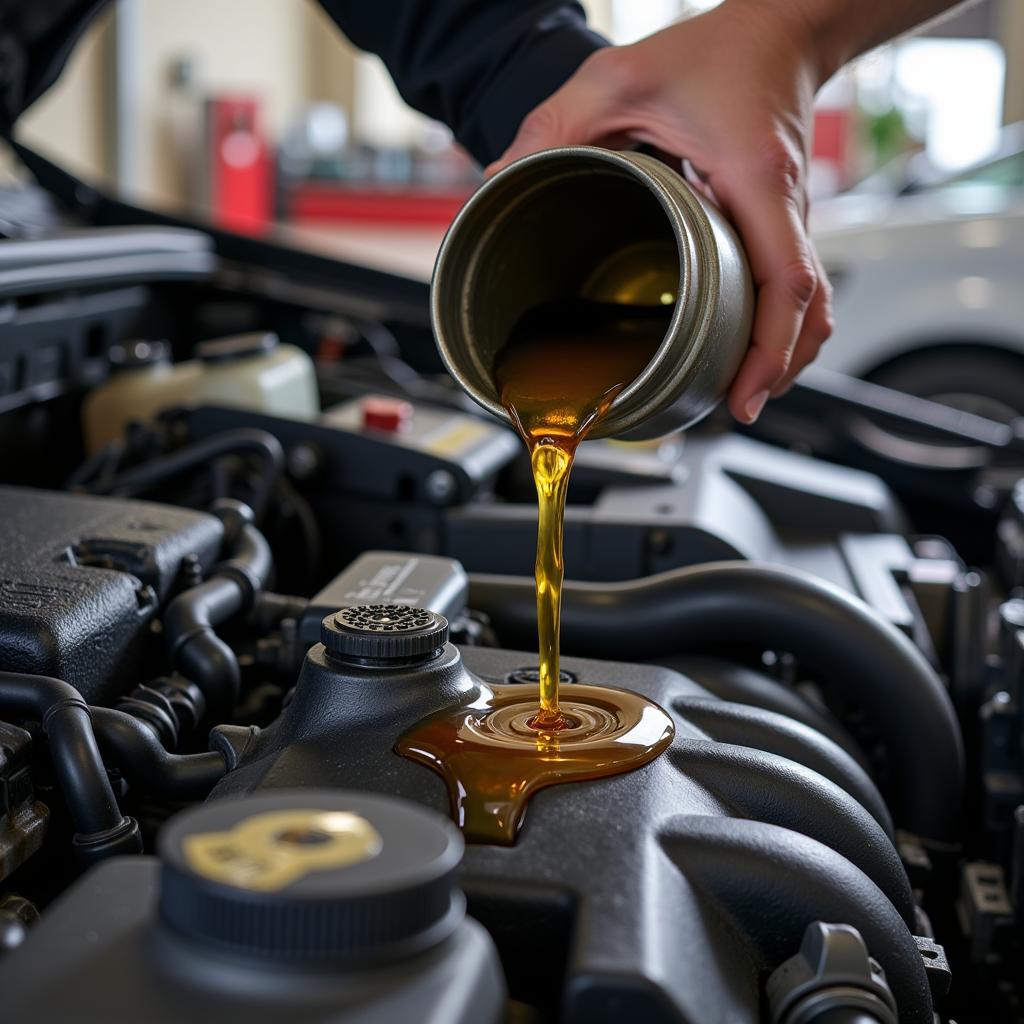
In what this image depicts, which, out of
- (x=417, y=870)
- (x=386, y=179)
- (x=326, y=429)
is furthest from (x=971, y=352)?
(x=386, y=179)

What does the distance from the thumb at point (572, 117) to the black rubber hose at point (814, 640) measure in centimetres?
37

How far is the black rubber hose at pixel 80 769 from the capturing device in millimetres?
729

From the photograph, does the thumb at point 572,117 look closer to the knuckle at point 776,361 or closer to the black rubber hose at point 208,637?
the knuckle at point 776,361

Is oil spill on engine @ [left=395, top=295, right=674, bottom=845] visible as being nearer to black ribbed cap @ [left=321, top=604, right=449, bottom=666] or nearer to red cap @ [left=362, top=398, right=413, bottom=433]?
black ribbed cap @ [left=321, top=604, right=449, bottom=666]

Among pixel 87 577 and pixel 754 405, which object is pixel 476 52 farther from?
pixel 87 577

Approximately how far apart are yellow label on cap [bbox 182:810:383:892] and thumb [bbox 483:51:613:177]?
2.24 feet

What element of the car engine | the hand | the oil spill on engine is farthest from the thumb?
the car engine

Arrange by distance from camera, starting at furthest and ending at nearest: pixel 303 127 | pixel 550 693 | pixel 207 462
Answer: pixel 303 127 < pixel 207 462 < pixel 550 693

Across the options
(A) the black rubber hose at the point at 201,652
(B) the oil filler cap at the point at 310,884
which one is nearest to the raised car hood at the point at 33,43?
(A) the black rubber hose at the point at 201,652

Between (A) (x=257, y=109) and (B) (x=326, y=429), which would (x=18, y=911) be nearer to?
(B) (x=326, y=429)

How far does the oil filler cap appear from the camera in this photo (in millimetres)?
474

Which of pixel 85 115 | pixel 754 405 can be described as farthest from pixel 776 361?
pixel 85 115

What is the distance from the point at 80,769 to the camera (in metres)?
0.73

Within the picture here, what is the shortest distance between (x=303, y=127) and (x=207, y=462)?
9908mm
